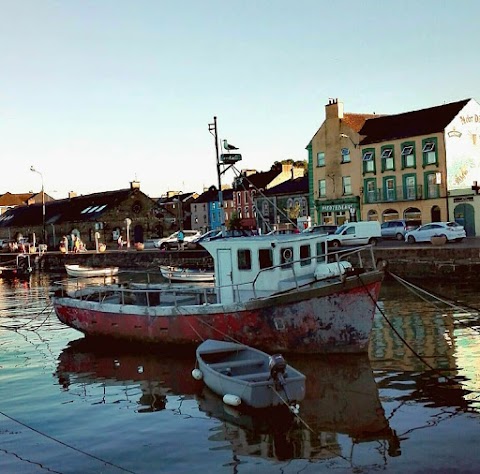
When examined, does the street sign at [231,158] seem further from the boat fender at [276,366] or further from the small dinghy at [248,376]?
the boat fender at [276,366]

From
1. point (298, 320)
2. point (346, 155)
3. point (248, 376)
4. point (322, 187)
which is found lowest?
point (248, 376)

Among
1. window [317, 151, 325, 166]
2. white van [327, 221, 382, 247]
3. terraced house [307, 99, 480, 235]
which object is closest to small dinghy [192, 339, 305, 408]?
white van [327, 221, 382, 247]


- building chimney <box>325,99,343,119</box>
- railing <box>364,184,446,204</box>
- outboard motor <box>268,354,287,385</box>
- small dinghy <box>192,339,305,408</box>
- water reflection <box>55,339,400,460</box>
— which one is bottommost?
water reflection <box>55,339,400,460</box>

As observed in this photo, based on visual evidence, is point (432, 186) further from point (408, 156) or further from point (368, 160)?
point (368, 160)

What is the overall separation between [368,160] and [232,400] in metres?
50.4

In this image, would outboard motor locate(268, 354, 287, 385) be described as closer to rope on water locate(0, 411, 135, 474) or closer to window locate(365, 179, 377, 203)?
rope on water locate(0, 411, 135, 474)

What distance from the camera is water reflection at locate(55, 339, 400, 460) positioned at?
37.6 ft

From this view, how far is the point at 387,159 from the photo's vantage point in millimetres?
59625

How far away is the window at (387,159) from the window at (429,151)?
11.6 feet

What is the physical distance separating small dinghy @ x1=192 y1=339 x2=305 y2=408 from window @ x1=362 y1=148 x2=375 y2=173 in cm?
4741

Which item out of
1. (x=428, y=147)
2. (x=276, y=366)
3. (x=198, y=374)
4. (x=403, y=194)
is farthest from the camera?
(x=403, y=194)

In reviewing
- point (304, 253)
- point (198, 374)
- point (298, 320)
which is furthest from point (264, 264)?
point (198, 374)

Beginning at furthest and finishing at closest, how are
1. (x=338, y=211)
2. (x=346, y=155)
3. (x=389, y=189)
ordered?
1. (x=338, y=211)
2. (x=346, y=155)
3. (x=389, y=189)

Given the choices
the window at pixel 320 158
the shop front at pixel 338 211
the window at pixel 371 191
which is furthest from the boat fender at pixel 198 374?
the window at pixel 320 158
